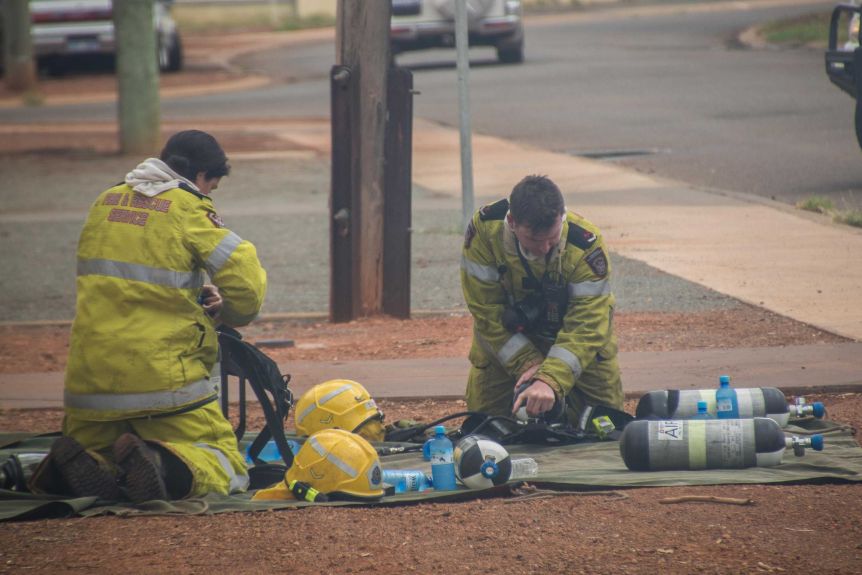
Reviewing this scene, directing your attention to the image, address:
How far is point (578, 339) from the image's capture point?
6.44 metres

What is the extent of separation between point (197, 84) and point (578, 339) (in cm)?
2396

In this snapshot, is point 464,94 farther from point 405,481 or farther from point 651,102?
point 651,102

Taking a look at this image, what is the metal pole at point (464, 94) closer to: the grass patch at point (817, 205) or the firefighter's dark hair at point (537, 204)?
the grass patch at point (817, 205)

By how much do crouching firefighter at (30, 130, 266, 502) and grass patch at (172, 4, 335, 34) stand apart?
3799cm

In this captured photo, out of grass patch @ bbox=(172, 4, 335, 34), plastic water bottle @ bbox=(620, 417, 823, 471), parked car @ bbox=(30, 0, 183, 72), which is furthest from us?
grass patch @ bbox=(172, 4, 335, 34)

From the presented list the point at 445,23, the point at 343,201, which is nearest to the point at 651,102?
the point at 445,23

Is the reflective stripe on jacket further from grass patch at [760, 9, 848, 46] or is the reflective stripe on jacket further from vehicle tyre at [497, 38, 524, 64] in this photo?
grass patch at [760, 9, 848, 46]

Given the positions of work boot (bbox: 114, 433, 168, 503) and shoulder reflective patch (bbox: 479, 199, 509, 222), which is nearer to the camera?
work boot (bbox: 114, 433, 168, 503)

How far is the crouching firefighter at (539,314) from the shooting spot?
636 cm

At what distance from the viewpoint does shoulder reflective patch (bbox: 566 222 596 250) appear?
6508mm

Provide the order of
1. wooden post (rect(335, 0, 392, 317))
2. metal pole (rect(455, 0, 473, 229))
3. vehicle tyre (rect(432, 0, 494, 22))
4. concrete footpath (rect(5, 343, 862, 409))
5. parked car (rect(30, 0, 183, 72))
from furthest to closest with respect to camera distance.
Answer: parked car (rect(30, 0, 183, 72)), vehicle tyre (rect(432, 0, 494, 22)), metal pole (rect(455, 0, 473, 229)), wooden post (rect(335, 0, 392, 317)), concrete footpath (rect(5, 343, 862, 409))

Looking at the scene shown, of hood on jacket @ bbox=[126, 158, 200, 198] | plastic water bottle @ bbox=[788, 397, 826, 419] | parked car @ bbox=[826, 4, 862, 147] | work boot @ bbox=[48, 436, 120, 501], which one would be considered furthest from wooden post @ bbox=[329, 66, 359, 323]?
parked car @ bbox=[826, 4, 862, 147]

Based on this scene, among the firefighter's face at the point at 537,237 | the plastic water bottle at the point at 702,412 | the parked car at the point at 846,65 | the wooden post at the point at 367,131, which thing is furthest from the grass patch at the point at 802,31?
the firefighter's face at the point at 537,237

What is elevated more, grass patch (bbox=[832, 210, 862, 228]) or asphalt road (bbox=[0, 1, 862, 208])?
asphalt road (bbox=[0, 1, 862, 208])
